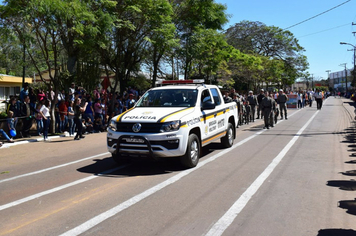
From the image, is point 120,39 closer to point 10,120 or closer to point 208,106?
point 10,120

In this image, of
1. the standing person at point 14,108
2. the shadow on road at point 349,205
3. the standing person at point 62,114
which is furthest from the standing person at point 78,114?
the shadow on road at point 349,205

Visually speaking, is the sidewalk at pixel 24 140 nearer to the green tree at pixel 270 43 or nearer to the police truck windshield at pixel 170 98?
the police truck windshield at pixel 170 98

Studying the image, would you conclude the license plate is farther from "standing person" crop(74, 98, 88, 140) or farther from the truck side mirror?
"standing person" crop(74, 98, 88, 140)

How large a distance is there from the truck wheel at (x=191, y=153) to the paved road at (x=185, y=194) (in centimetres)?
21

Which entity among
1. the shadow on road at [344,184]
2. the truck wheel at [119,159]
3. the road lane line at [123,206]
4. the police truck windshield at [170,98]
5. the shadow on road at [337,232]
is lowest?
the shadow on road at [337,232]

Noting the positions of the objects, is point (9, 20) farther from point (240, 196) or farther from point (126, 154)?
point (240, 196)

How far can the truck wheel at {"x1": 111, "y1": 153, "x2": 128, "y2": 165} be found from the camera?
8.00 m

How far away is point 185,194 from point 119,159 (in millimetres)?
2744

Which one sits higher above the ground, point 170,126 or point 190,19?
point 190,19

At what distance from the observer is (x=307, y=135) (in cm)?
1394

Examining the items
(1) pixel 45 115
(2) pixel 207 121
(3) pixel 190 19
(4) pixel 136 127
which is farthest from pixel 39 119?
(3) pixel 190 19

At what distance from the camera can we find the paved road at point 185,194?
4617mm

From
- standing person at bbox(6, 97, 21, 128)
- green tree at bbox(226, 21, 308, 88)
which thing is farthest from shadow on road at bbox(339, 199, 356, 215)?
green tree at bbox(226, 21, 308, 88)

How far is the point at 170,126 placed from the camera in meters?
7.37
